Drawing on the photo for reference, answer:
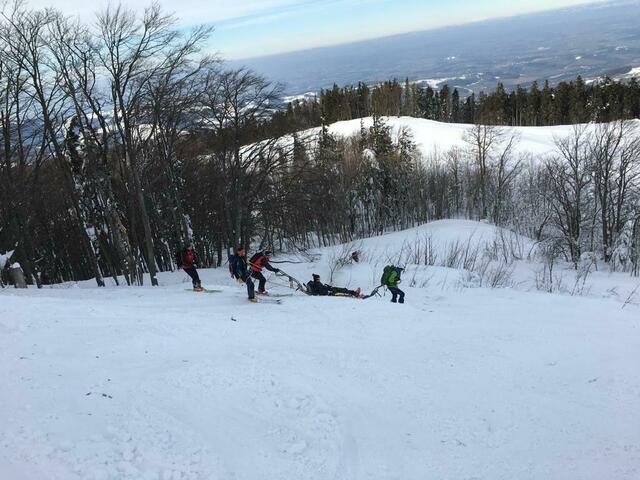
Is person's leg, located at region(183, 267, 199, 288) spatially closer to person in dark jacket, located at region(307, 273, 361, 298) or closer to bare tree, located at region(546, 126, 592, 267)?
person in dark jacket, located at region(307, 273, 361, 298)

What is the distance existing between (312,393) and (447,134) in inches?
2467

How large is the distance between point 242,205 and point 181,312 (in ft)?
51.7

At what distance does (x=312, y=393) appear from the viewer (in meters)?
6.60

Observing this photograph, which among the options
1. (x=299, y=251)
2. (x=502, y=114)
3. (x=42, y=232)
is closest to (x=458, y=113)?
(x=502, y=114)

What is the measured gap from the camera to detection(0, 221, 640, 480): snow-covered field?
5.07 metres

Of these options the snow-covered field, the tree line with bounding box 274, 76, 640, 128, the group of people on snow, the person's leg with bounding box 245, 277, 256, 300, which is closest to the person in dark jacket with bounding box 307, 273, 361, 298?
the group of people on snow

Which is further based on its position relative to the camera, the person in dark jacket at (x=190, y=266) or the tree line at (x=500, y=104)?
the tree line at (x=500, y=104)

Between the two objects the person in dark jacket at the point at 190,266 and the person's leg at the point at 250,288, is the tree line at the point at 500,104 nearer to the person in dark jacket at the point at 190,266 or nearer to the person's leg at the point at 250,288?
the person in dark jacket at the point at 190,266

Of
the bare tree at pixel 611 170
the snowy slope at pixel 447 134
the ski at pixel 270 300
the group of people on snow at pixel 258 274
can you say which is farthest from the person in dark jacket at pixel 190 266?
the snowy slope at pixel 447 134

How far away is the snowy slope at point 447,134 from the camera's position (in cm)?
5481

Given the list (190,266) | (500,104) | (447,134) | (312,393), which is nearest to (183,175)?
(190,266)

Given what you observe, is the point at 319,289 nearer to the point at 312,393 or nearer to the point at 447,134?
the point at 312,393

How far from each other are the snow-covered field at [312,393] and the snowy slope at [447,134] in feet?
152

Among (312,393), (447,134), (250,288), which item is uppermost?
(447,134)
